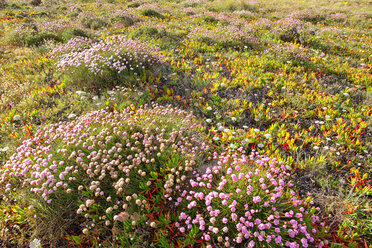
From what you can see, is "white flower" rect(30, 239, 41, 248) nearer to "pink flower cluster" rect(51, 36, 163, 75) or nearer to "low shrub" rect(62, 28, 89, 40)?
"pink flower cluster" rect(51, 36, 163, 75)

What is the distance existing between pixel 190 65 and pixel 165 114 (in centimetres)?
359

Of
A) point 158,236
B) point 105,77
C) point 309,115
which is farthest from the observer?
point 105,77

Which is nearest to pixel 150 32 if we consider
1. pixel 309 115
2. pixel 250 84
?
pixel 250 84

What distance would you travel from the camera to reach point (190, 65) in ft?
22.7

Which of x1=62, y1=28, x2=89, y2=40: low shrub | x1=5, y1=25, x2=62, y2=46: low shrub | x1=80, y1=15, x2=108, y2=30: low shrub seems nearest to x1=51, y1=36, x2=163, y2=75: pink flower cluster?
x1=62, y1=28, x2=89, y2=40: low shrub

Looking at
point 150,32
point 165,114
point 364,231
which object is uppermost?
point 150,32

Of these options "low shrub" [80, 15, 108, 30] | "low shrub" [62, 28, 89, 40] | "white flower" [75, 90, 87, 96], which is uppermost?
"low shrub" [80, 15, 108, 30]

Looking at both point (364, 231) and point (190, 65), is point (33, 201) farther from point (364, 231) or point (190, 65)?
point (190, 65)

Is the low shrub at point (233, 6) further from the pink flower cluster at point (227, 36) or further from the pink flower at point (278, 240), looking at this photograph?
the pink flower at point (278, 240)

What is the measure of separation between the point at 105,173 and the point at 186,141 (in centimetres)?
123

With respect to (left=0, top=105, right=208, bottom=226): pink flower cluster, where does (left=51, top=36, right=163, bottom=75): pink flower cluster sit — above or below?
above

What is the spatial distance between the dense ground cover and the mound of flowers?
0.03m

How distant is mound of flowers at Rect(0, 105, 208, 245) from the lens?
254 cm

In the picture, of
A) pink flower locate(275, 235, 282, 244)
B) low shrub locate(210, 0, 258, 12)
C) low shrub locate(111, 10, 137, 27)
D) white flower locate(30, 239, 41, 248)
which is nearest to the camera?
pink flower locate(275, 235, 282, 244)
